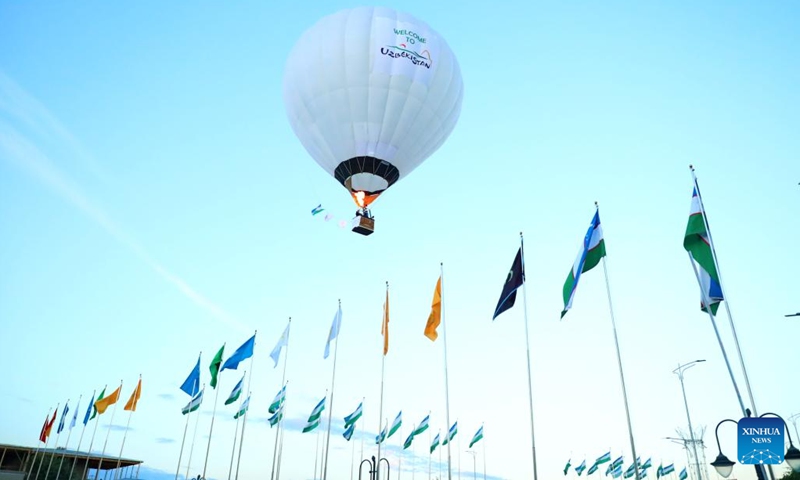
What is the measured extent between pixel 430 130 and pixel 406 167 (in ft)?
7.91

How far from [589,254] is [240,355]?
23190mm

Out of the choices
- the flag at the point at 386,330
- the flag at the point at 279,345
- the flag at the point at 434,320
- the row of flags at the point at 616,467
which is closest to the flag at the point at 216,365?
the flag at the point at 279,345

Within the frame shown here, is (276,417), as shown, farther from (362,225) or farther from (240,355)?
(362,225)

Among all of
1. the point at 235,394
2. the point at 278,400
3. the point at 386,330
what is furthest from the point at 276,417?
the point at 386,330

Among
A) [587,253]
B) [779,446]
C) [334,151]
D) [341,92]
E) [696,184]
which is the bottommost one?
[779,446]

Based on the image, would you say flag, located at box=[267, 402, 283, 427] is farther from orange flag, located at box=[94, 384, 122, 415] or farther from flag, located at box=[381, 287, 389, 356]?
flag, located at box=[381, 287, 389, 356]

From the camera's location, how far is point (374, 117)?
83.9 ft

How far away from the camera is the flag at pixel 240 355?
1243 inches

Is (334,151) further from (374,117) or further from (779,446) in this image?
(779,446)

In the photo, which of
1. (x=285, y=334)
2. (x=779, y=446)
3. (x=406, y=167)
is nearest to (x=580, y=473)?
(x=285, y=334)

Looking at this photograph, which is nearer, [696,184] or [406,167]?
[696,184]

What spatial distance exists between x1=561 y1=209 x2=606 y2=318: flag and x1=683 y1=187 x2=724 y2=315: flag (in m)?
2.85

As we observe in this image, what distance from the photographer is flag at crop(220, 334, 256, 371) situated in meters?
31.6

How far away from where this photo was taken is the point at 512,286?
1964 centimetres
